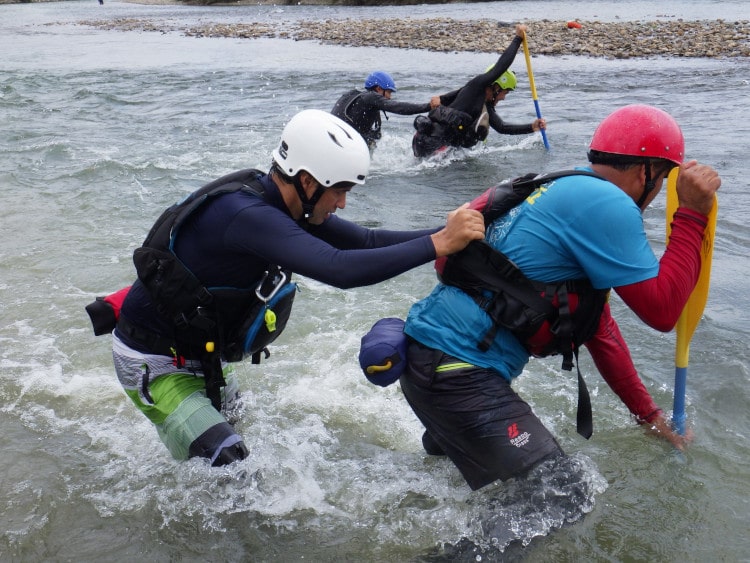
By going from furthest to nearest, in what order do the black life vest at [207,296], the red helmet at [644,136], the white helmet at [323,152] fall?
the black life vest at [207,296], the white helmet at [323,152], the red helmet at [644,136]

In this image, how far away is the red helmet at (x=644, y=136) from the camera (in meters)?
3.37

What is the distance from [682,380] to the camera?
13.6 feet

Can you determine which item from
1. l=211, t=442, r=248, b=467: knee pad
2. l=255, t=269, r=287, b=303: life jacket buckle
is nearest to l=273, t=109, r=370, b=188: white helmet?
l=255, t=269, r=287, b=303: life jacket buckle

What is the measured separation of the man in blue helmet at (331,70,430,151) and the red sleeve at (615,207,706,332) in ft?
27.4

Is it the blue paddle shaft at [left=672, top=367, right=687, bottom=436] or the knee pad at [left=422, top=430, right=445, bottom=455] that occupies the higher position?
the blue paddle shaft at [left=672, top=367, right=687, bottom=436]

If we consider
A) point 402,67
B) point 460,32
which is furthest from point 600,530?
point 460,32

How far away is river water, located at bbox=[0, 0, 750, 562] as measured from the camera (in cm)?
398

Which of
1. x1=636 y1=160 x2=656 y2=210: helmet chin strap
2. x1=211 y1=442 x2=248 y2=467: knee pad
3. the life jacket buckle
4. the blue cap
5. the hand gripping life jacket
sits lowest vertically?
x1=211 y1=442 x2=248 y2=467: knee pad

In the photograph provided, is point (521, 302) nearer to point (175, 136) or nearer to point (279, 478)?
point (279, 478)

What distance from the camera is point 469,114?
12188mm

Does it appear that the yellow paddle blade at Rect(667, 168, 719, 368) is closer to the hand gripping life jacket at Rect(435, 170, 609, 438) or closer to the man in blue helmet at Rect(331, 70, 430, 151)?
the hand gripping life jacket at Rect(435, 170, 609, 438)

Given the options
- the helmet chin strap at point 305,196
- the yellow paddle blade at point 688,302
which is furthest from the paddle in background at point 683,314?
the helmet chin strap at point 305,196

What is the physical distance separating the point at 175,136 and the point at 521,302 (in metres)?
13.8

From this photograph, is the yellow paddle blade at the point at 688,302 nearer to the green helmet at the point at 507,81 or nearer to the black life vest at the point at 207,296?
the black life vest at the point at 207,296
